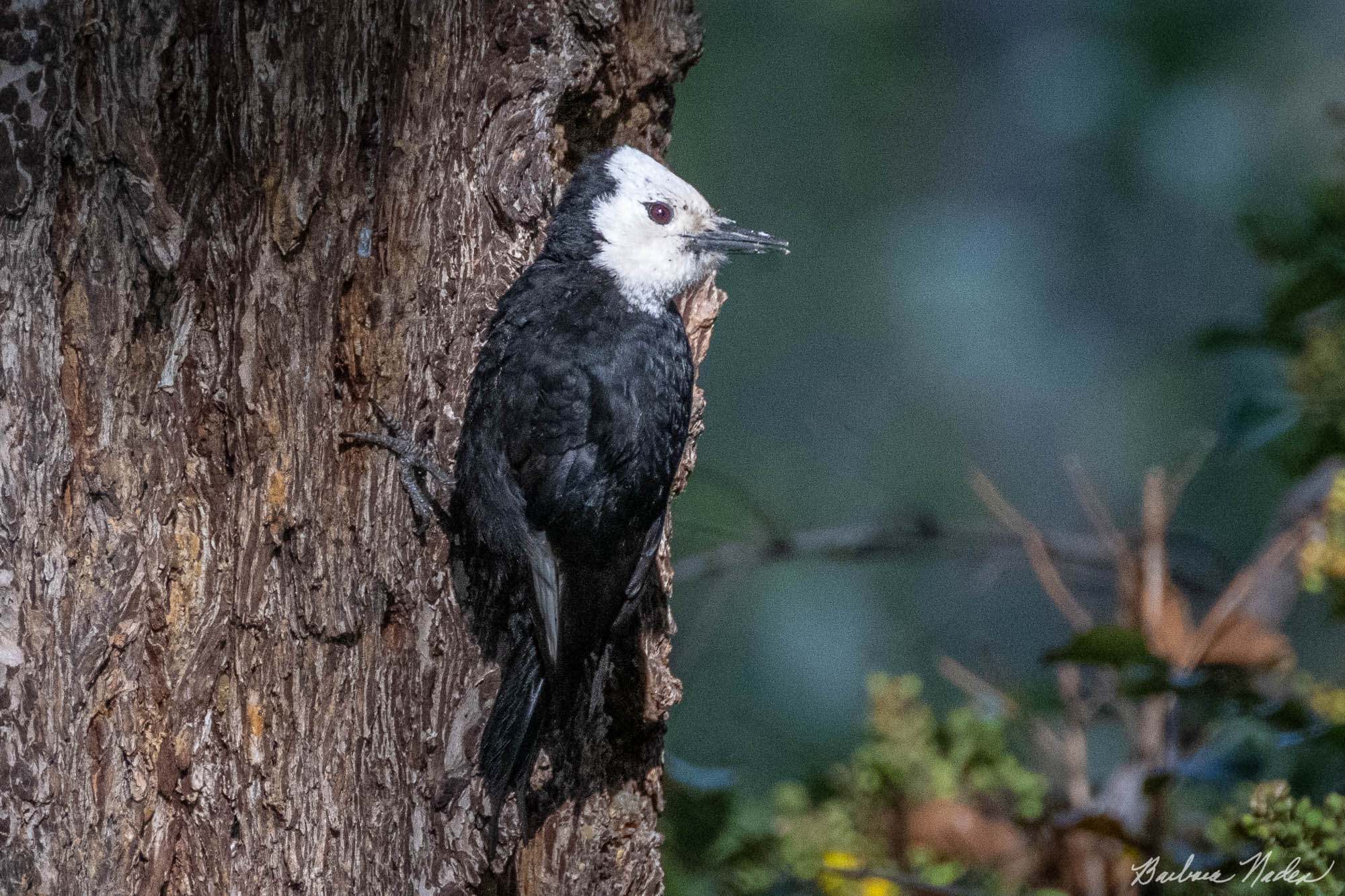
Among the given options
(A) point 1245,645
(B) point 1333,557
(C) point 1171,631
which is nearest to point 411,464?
(B) point 1333,557

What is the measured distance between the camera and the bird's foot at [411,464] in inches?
72.5

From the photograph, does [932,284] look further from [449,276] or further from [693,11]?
[449,276]

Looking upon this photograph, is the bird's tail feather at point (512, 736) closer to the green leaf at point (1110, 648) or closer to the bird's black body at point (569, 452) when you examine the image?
the bird's black body at point (569, 452)

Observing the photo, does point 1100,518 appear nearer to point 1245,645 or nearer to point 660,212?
point 1245,645

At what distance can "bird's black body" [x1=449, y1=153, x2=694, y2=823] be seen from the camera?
6.34ft

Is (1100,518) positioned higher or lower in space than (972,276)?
lower

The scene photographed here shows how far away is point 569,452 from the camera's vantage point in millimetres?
2062

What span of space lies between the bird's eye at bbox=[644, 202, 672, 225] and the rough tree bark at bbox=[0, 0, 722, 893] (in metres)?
0.23

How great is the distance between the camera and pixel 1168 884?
2008 mm

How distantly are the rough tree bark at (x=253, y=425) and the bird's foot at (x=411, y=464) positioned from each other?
0.03m

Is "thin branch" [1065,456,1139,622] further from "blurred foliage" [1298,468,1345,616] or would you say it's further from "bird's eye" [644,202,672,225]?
"bird's eye" [644,202,672,225]

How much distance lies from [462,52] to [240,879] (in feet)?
4.42

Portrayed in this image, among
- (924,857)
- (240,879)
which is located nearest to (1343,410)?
(924,857)

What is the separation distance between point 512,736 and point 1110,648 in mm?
1160
